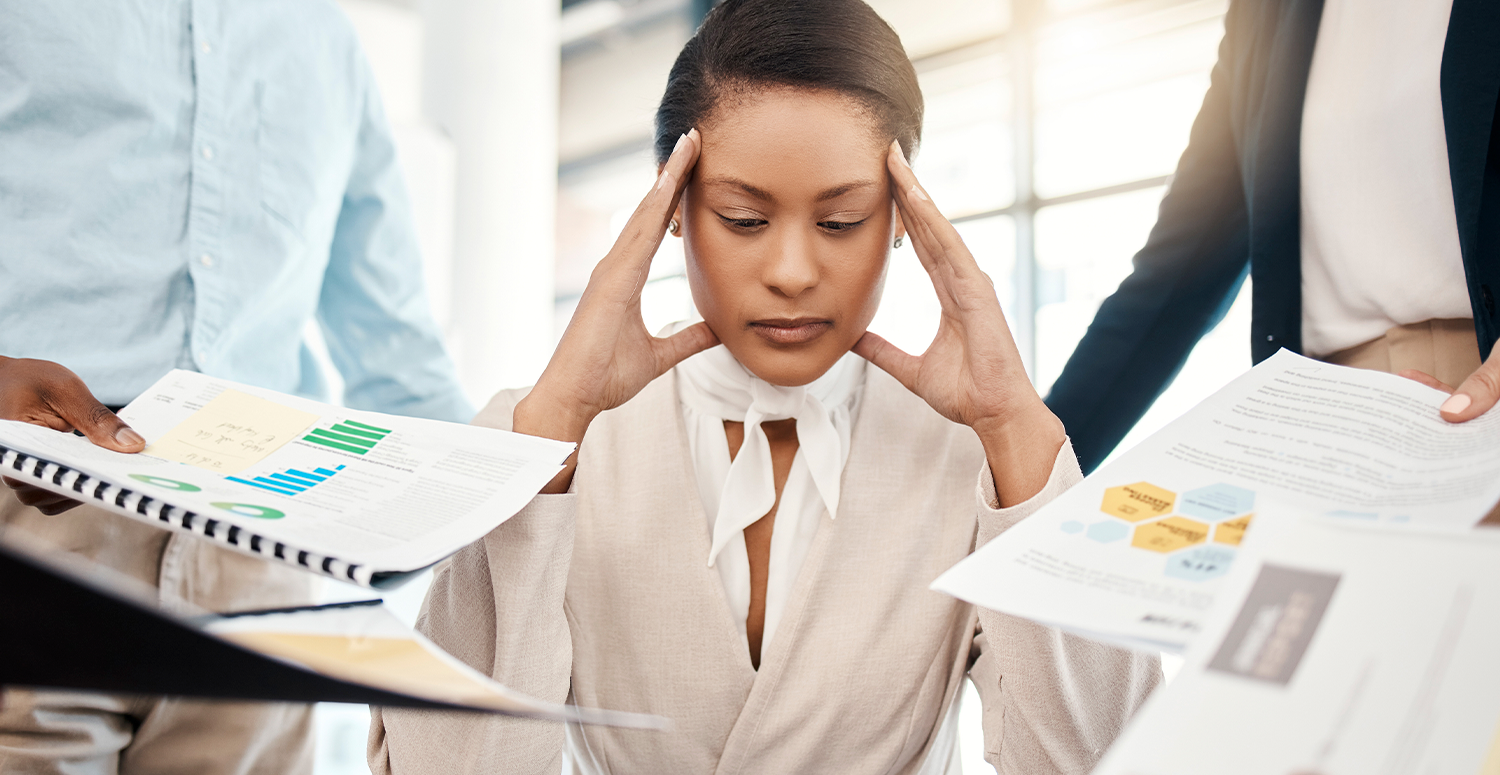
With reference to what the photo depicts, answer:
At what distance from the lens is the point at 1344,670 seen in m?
0.40

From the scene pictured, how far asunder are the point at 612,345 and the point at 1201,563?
642mm

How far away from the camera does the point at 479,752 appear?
85cm

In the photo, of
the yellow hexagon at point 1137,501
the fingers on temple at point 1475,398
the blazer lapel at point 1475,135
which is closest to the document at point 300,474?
the yellow hexagon at point 1137,501

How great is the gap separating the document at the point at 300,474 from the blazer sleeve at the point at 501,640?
11 cm

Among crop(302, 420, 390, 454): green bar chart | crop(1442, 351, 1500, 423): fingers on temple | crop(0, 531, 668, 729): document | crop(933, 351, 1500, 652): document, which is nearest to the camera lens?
crop(0, 531, 668, 729): document

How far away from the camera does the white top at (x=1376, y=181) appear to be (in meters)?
1.04

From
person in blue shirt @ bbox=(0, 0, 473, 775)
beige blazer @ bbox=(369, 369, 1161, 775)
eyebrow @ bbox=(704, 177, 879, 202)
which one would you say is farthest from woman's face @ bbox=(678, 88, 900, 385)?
person in blue shirt @ bbox=(0, 0, 473, 775)

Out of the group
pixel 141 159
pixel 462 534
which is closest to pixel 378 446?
pixel 462 534

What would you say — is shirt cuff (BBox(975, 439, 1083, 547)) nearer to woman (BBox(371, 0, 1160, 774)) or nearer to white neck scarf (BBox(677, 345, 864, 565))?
woman (BBox(371, 0, 1160, 774))

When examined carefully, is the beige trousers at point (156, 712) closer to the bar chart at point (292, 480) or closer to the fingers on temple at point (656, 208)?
the bar chart at point (292, 480)

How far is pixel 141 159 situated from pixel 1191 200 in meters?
1.51

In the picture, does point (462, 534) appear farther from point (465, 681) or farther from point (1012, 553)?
point (1012, 553)

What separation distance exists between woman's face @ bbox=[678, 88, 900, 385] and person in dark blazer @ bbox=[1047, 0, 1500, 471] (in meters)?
0.50

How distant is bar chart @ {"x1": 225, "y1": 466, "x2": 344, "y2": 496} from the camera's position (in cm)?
68
